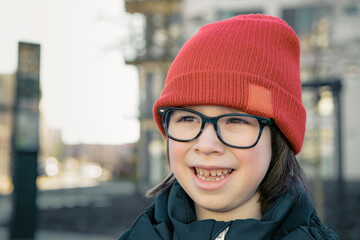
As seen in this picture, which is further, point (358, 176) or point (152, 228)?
point (358, 176)

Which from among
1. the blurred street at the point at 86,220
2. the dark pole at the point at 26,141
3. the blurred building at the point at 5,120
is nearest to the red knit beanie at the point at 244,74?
the dark pole at the point at 26,141

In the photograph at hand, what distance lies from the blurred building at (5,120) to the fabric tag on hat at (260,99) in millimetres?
19426

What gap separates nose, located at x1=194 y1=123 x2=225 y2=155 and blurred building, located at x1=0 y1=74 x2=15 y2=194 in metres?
19.4

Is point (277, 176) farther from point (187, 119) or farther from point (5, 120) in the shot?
point (5, 120)

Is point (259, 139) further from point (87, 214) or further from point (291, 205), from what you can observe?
point (87, 214)

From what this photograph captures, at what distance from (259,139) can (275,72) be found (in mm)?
300

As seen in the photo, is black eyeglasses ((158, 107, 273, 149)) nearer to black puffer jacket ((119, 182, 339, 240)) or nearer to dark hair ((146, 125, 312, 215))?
dark hair ((146, 125, 312, 215))

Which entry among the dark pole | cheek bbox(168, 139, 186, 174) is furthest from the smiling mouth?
the dark pole

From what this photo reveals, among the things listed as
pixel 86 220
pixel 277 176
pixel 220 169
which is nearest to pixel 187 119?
pixel 220 169

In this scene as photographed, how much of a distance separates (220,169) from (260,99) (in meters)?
0.32

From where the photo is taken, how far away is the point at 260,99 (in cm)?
166

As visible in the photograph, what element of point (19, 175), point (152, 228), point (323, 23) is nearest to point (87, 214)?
point (19, 175)

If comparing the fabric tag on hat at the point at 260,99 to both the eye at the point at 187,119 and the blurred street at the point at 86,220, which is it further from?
the blurred street at the point at 86,220

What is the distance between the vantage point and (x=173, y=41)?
11656mm
